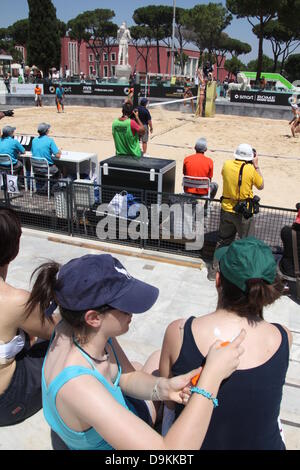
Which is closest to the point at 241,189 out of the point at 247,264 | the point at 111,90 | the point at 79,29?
the point at 247,264

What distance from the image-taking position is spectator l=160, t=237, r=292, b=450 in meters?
1.72

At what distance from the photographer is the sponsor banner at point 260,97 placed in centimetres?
2805

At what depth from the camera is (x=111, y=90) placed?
3172 cm

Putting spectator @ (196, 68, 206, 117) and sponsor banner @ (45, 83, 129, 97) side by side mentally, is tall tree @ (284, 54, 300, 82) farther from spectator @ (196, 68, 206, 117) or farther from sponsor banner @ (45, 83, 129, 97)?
spectator @ (196, 68, 206, 117)

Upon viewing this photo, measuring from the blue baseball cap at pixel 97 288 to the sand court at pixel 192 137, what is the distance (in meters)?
8.42

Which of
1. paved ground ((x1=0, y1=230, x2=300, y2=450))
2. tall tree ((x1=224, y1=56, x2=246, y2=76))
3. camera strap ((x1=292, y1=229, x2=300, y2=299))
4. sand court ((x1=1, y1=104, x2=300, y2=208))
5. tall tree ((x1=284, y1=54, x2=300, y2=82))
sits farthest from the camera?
tall tree ((x1=224, y1=56, x2=246, y2=76))

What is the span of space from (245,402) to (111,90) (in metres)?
32.5

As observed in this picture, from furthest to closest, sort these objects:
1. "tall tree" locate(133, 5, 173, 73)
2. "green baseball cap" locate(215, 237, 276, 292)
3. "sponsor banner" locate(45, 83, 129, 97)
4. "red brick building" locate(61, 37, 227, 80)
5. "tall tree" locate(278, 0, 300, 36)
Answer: "red brick building" locate(61, 37, 227, 80), "tall tree" locate(133, 5, 173, 73), "tall tree" locate(278, 0, 300, 36), "sponsor banner" locate(45, 83, 129, 97), "green baseball cap" locate(215, 237, 276, 292)

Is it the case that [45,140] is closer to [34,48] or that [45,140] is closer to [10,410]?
[10,410]

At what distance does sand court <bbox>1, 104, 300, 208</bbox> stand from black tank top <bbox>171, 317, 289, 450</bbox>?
8.23 metres

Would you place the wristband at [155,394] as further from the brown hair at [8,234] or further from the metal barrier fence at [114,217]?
the metal barrier fence at [114,217]

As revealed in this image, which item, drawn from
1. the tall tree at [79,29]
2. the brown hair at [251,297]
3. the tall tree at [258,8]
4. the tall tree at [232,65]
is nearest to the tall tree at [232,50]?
the tall tree at [232,65]

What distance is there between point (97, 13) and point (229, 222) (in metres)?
88.0

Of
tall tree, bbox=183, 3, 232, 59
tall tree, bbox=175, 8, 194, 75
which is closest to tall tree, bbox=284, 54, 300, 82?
tall tree, bbox=183, 3, 232, 59
